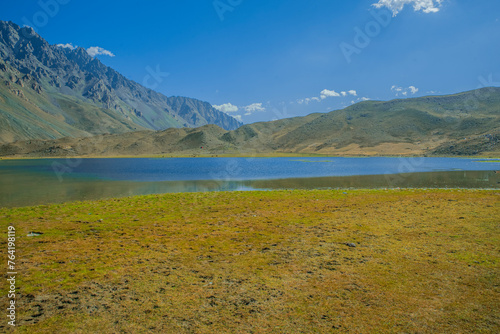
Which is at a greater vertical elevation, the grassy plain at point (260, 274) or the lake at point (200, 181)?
the lake at point (200, 181)

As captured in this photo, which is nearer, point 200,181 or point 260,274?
point 260,274

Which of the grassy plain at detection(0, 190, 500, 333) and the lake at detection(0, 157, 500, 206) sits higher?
the lake at detection(0, 157, 500, 206)

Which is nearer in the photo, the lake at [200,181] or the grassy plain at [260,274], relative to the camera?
the grassy plain at [260,274]

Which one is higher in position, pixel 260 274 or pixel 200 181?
pixel 200 181

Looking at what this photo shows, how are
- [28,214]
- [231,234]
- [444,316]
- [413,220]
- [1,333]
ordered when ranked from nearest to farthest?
1. [1,333]
2. [444,316]
3. [231,234]
4. [413,220]
5. [28,214]

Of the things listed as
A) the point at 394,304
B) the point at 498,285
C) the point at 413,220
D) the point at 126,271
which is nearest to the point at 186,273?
the point at 126,271

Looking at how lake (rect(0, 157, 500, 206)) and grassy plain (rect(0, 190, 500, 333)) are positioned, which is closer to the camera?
grassy plain (rect(0, 190, 500, 333))

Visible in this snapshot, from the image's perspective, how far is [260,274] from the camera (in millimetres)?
9359

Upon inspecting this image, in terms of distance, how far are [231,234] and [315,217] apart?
629 centimetres

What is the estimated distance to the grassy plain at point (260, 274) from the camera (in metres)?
6.79

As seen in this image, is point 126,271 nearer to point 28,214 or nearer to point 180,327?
point 180,327

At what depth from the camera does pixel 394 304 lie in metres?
7.46

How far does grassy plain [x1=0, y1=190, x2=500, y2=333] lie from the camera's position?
22.3 ft

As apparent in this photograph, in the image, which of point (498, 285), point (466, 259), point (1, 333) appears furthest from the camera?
point (466, 259)
